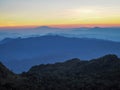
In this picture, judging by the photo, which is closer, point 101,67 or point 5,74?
point 5,74

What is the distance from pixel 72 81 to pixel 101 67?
1459 cm

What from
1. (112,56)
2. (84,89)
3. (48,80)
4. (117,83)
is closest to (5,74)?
(48,80)

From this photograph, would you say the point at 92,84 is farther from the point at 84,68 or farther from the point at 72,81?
the point at 84,68

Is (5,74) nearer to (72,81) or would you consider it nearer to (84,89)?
(72,81)

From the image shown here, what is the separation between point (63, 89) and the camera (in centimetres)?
3100

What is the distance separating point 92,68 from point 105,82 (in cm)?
1576

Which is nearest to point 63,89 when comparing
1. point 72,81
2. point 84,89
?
point 84,89

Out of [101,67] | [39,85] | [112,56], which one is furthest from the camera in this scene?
[112,56]

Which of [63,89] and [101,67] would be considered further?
[101,67]

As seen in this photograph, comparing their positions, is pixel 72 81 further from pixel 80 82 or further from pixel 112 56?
pixel 112 56

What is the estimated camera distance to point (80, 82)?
3453 cm

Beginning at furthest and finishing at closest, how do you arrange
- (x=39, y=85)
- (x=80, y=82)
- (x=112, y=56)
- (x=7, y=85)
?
(x=112, y=56)
(x=80, y=82)
(x=39, y=85)
(x=7, y=85)

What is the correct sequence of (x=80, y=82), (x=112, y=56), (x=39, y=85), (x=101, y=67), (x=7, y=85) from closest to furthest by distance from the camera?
1. (x=7, y=85)
2. (x=39, y=85)
3. (x=80, y=82)
4. (x=101, y=67)
5. (x=112, y=56)

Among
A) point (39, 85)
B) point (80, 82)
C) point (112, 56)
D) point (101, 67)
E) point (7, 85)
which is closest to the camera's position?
point (7, 85)
